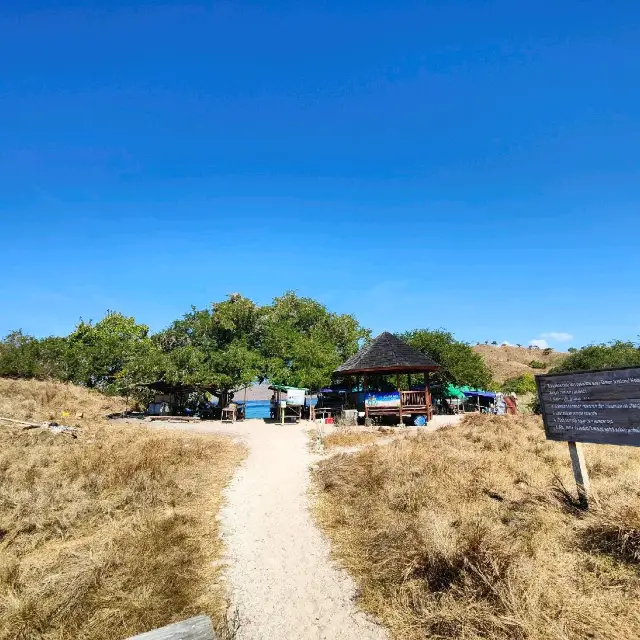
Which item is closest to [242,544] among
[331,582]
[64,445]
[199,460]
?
[331,582]

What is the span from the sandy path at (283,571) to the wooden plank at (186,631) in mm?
2031

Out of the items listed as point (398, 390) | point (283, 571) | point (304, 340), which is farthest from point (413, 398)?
point (283, 571)

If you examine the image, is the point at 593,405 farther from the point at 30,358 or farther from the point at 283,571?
the point at 30,358

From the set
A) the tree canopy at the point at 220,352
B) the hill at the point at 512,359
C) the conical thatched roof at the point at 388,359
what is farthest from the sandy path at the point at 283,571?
the hill at the point at 512,359

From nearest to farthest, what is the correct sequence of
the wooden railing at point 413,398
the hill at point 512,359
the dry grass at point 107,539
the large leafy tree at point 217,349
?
1. the dry grass at point 107,539
2. the wooden railing at point 413,398
3. the large leafy tree at point 217,349
4. the hill at point 512,359

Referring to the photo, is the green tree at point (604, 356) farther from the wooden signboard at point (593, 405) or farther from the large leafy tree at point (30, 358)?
the large leafy tree at point (30, 358)

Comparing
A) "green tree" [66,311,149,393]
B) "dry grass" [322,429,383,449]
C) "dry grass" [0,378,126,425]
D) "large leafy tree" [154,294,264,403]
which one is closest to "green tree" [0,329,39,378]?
"green tree" [66,311,149,393]

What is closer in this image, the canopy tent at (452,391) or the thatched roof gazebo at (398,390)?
the thatched roof gazebo at (398,390)

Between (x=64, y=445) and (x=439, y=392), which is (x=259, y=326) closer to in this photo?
(x=439, y=392)

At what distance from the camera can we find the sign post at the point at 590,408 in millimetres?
6516

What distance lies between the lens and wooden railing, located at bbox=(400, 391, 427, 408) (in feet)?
80.2

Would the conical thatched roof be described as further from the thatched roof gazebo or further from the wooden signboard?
the wooden signboard

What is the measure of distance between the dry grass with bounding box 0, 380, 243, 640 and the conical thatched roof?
13054 millimetres

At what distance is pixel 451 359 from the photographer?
3788 centimetres
